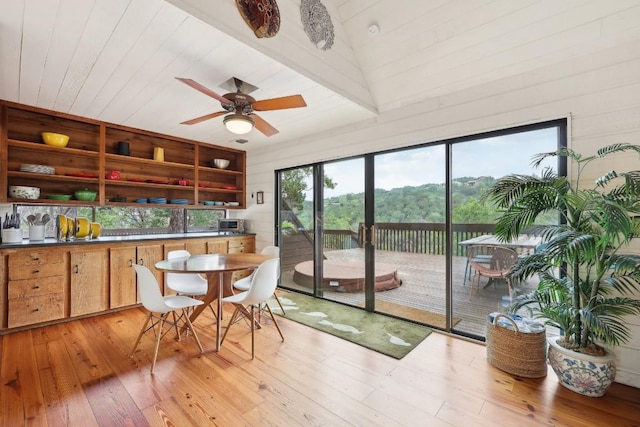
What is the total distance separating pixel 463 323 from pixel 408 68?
262cm

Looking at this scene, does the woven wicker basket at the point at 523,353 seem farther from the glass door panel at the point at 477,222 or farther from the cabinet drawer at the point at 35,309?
the cabinet drawer at the point at 35,309

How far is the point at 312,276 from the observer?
432 cm


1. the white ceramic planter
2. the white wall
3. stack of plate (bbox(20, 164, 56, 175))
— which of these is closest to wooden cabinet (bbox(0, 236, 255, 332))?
stack of plate (bbox(20, 164, 56, 175))

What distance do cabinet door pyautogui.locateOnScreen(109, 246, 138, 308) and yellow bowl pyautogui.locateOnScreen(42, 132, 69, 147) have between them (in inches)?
Result: 55.5

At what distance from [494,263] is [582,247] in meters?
1.10

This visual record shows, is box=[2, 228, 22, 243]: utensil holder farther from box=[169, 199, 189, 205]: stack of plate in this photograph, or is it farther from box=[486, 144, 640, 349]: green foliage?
box=[486, 144, 640, 349]: green foliage

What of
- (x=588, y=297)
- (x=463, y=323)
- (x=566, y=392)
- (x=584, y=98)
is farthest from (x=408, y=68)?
(x=566, y=392)

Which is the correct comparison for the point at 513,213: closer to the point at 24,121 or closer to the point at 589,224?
the point at 589,224

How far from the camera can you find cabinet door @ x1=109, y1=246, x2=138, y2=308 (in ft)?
11.6

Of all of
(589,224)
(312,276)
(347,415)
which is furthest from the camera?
(312,276)

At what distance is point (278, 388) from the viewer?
2025 mm

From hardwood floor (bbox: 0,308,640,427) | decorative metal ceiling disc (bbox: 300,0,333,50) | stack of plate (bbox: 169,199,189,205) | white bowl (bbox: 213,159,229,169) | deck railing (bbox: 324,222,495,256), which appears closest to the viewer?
hardwood floor (bbox: 0,308,640,427)

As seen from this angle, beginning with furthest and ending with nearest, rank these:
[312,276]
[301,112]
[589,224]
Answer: [312,276], [301,112], [589,224]

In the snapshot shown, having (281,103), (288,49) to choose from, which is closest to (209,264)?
(281,103)
